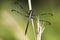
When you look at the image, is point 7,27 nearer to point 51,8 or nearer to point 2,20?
point 2,20

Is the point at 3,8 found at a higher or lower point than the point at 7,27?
higher

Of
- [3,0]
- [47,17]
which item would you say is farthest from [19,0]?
[47,17]

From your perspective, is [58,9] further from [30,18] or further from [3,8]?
[3,8]

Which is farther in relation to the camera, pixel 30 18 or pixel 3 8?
pixel 3 8

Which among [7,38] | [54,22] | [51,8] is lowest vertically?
[7,38]

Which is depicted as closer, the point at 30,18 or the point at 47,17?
the point at 30,18

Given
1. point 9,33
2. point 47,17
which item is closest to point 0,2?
point 9,33
